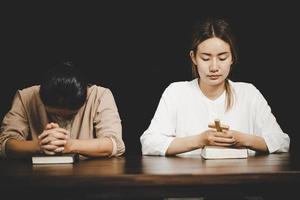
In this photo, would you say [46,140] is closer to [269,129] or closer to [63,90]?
[63,90]

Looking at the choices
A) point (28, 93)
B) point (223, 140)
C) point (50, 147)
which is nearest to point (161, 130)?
point (223, 140)

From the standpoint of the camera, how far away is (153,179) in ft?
5.92

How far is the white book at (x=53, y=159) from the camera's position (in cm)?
213

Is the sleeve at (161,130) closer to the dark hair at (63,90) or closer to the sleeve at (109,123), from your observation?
the sleeve at (109,123)

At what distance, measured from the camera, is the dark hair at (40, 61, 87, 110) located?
2.26 meters

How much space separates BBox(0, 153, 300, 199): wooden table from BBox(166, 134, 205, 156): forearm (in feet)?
0.84

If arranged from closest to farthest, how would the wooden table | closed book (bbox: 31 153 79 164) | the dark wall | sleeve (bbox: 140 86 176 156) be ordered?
the wooden table, closed book (bbox: 31 153 79 164), sleeve (bbox: 140 86 176 156), the dark wall

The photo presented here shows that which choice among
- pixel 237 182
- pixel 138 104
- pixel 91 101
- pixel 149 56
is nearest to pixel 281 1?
pixel 149 56

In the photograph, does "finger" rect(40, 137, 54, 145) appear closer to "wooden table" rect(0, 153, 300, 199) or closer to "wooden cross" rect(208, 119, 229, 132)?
"wooden table" rect(0, 153, 300, 199)

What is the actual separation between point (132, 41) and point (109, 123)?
0.85 m

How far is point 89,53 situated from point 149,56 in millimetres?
423

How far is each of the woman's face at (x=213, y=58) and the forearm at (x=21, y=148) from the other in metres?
1.00

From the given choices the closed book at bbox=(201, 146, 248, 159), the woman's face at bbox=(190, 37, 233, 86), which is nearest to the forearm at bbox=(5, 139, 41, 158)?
the closed book at bbox=(201, 146, 248, 159)

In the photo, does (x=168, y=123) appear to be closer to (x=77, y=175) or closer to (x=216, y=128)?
(x=216, y=128)
